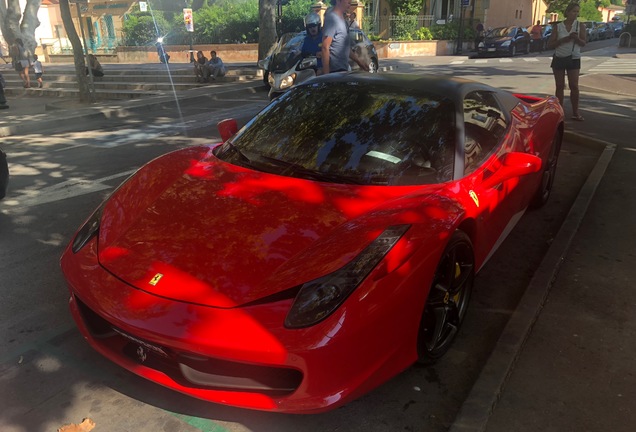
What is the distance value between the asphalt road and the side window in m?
0.91

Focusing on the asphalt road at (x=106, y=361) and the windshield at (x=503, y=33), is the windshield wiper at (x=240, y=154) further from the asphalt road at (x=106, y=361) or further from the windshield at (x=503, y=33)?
the windshield at (x=503, y=33)

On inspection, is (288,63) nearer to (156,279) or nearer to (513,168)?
(513,168)

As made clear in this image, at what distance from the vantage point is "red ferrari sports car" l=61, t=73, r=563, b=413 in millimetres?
1939

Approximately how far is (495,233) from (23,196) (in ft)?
15.9

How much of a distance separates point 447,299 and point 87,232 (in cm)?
191

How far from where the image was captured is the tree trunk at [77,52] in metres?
12.8

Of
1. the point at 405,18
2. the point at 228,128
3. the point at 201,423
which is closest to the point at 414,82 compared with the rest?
the point at 228,128

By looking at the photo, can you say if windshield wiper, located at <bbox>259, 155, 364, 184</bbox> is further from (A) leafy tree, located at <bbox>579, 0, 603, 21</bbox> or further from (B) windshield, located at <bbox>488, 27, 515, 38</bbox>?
(A) leafy tree, located at <bbox>579, 0, 603, 21</bbox>

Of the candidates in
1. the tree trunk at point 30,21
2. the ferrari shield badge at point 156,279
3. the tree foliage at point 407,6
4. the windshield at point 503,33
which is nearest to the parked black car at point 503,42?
the windshield at point 503,33

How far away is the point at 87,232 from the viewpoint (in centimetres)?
263

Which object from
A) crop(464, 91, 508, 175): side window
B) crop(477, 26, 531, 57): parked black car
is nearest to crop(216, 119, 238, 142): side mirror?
crop(464, 91, 508, 175): side window

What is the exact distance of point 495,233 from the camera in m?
3.16

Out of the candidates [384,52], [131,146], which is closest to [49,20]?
[384,52]

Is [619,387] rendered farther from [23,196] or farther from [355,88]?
[23,196]
